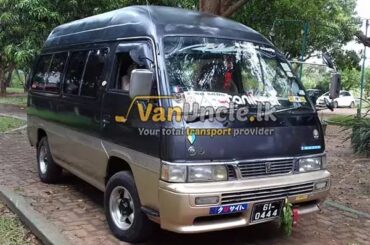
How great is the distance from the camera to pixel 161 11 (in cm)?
495

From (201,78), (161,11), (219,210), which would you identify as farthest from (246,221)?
(161,11)

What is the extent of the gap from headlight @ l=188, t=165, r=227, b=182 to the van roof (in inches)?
52.2

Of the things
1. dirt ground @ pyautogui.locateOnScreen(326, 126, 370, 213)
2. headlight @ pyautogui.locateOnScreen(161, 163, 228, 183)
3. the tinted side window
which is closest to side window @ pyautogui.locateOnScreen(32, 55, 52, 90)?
the tinted side window

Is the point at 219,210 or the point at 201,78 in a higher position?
the point at 201,78

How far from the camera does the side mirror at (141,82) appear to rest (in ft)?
13.5

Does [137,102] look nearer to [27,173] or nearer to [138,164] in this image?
[138,164]

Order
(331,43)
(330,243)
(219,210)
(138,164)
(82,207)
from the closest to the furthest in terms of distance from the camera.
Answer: (219,210) → (138,164) → (330,243) → (82,207) → (331,43)

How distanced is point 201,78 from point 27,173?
432 cm

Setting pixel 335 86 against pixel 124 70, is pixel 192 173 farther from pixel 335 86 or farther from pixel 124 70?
pixel 335 86

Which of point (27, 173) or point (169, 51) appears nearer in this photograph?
point (169, 51)

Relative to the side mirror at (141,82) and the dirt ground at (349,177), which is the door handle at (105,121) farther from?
the dirt ground at (349,177)

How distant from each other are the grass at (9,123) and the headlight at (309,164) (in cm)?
963

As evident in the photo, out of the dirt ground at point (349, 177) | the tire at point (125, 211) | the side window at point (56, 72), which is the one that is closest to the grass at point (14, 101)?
the dirt ground at point (349, 177)

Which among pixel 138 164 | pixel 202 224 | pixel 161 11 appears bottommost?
pixel 202 224
